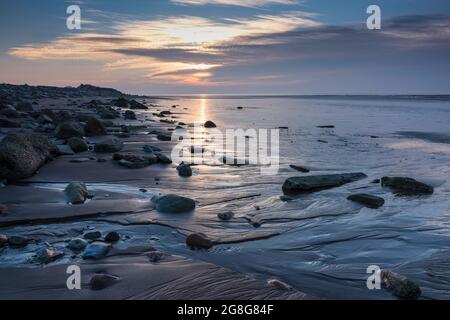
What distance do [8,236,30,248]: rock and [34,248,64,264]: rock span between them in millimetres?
350

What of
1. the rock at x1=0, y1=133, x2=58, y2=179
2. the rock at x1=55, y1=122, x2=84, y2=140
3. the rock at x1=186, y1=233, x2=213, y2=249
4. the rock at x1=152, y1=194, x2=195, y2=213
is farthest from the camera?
the rock at x1=55, y1=122, x2=84, y2=140

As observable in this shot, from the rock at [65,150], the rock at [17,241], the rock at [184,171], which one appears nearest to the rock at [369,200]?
the rock at [184,171]

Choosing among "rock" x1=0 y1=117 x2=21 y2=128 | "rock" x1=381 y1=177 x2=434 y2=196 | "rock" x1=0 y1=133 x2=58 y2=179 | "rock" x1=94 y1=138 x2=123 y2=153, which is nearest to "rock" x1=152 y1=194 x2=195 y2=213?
"rock" x1=0 y1=133 x2=58 y2=179

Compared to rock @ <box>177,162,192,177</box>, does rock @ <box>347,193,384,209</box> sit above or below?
below

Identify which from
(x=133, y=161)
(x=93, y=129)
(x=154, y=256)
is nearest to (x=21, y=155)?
(x=133, y=161)

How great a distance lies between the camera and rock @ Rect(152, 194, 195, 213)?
19.3ft

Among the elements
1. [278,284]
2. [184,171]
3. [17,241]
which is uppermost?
[184,171]

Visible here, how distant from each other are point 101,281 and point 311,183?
4.87m

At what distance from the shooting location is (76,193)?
6172 mm

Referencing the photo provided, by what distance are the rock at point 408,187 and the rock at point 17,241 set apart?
6.02 metres

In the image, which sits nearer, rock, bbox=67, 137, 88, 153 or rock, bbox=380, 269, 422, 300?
rock, bbox=380, 269, 422, 300

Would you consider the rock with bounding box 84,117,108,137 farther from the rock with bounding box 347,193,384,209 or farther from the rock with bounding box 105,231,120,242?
the rock with bounding box 105,231,120,242

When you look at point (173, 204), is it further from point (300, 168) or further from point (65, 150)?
point (65, 150)
